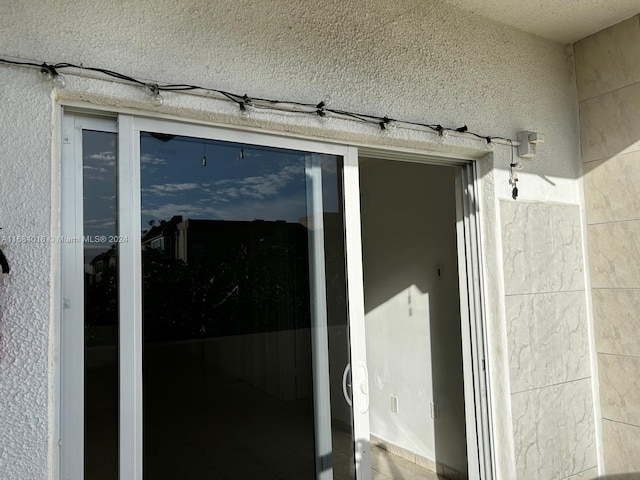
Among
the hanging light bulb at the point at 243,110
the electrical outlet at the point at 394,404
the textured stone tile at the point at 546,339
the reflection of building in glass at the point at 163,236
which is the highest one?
the hanging light bulb at the point at 243,110

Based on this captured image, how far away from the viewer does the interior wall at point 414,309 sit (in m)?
4.05

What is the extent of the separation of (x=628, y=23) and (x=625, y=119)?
61cm

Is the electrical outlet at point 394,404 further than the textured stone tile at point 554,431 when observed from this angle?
Yes

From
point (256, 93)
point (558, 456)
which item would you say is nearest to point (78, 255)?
point (256, 93)

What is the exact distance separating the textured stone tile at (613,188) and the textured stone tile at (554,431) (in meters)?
1.12

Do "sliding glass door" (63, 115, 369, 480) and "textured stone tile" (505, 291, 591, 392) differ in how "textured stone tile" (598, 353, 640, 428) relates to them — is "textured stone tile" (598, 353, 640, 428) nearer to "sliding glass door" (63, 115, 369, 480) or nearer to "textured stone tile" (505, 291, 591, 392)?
"textured stone tile" (505, 291, 591, 392)

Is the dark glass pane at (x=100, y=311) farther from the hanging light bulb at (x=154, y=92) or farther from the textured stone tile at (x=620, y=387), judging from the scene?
the textured stone tile at (x=620, y=387)

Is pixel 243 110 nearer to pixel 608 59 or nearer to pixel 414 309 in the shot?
pixel 608 59

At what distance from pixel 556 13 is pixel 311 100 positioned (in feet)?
5.86

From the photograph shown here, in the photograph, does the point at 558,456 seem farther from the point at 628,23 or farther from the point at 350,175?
the point at 628,23

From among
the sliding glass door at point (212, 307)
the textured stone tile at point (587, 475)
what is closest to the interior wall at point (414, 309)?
the textured stone tile at point (587, 475)

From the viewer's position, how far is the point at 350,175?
8.34 feet

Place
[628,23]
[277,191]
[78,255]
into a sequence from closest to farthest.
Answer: [78,255] < [277,191] < [628,23]

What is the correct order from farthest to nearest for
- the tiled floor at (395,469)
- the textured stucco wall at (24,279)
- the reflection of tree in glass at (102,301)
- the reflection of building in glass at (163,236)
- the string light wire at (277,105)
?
1. the tiled floor at (395,469)
2. the reflection of building in glass at (163,236)
3. the reflection of tree in glass at (102,301)
4. the string light wire at (277,105)
5. the textured stucco wall at (24,279)
